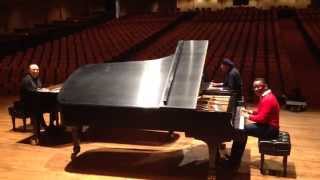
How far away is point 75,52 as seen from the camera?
8969mm

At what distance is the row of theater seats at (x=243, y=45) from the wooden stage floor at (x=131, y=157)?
1.78 metres

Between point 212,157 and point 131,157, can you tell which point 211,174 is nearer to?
point 212,157

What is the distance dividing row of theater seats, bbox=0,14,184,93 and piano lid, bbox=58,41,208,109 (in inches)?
146

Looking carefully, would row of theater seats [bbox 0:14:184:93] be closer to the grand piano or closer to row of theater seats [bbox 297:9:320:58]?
the grand piano

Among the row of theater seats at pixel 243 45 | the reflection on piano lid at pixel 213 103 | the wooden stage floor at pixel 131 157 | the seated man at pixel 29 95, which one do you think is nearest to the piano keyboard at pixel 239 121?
the reflection on piano lid at pixel 213 103

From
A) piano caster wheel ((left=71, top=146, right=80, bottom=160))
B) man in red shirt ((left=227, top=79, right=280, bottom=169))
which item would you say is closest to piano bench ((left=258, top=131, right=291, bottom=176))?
man in red shirt ((left=227, top=79, right=280, bottom=169))

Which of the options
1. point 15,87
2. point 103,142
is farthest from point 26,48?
point 103,142

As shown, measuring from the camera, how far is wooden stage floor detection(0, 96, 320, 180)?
12.2ft

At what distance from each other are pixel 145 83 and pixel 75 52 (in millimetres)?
5721

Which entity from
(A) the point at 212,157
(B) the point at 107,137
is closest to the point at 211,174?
(A) the point at 212,157

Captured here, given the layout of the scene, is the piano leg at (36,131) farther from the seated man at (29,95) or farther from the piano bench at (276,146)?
the piano bench at (276,146)

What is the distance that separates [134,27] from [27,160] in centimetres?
880

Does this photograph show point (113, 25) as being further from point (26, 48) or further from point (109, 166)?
point (109, 166)

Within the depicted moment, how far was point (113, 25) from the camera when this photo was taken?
13406mm
